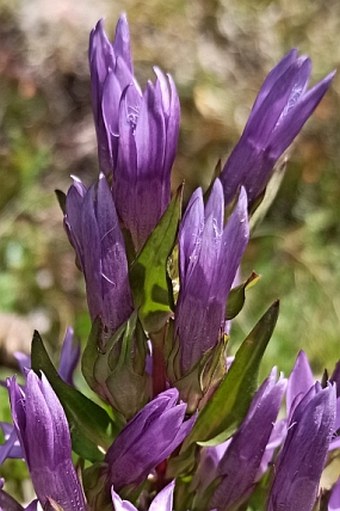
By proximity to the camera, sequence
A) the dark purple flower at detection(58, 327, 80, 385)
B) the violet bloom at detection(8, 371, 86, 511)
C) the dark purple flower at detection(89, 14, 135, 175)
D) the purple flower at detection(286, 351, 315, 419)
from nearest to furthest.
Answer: the violet bloom at detection(8, 371, 86, 511), the dark purple flower at detection(89, 14, 135, 175), the purple flower at detection(286, 351, 315, 419), the dark purple flower at detection(58, 327, 80, 385)

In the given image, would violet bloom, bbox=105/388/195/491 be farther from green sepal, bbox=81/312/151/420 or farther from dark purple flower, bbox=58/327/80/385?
dark purple flower, bbox=58/327/80/385

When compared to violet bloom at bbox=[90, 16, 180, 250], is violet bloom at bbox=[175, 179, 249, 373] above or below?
below

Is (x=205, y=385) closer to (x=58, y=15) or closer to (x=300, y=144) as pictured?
(x=300, y=144)

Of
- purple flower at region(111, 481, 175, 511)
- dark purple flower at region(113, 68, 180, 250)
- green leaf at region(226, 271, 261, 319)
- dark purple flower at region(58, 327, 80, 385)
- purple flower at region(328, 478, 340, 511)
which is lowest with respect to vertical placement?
purple flower at region(328, 478, 340, 511)

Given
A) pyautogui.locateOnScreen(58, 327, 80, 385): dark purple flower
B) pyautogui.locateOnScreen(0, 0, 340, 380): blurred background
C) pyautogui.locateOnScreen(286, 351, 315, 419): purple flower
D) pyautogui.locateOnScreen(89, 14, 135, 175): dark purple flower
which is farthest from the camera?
pyautogui.locateOnScreen(0, 0, 340, 380): blurred background

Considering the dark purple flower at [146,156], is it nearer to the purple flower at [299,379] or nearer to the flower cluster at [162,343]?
the flower cluster at [162,343]

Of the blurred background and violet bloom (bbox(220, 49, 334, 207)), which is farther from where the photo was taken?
the blurred background


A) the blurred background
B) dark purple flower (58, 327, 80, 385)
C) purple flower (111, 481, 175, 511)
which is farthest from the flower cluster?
the blurred background

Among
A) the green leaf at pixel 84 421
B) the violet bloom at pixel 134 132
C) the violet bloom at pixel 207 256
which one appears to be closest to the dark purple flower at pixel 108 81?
the violet bloom at pixel 134 132
